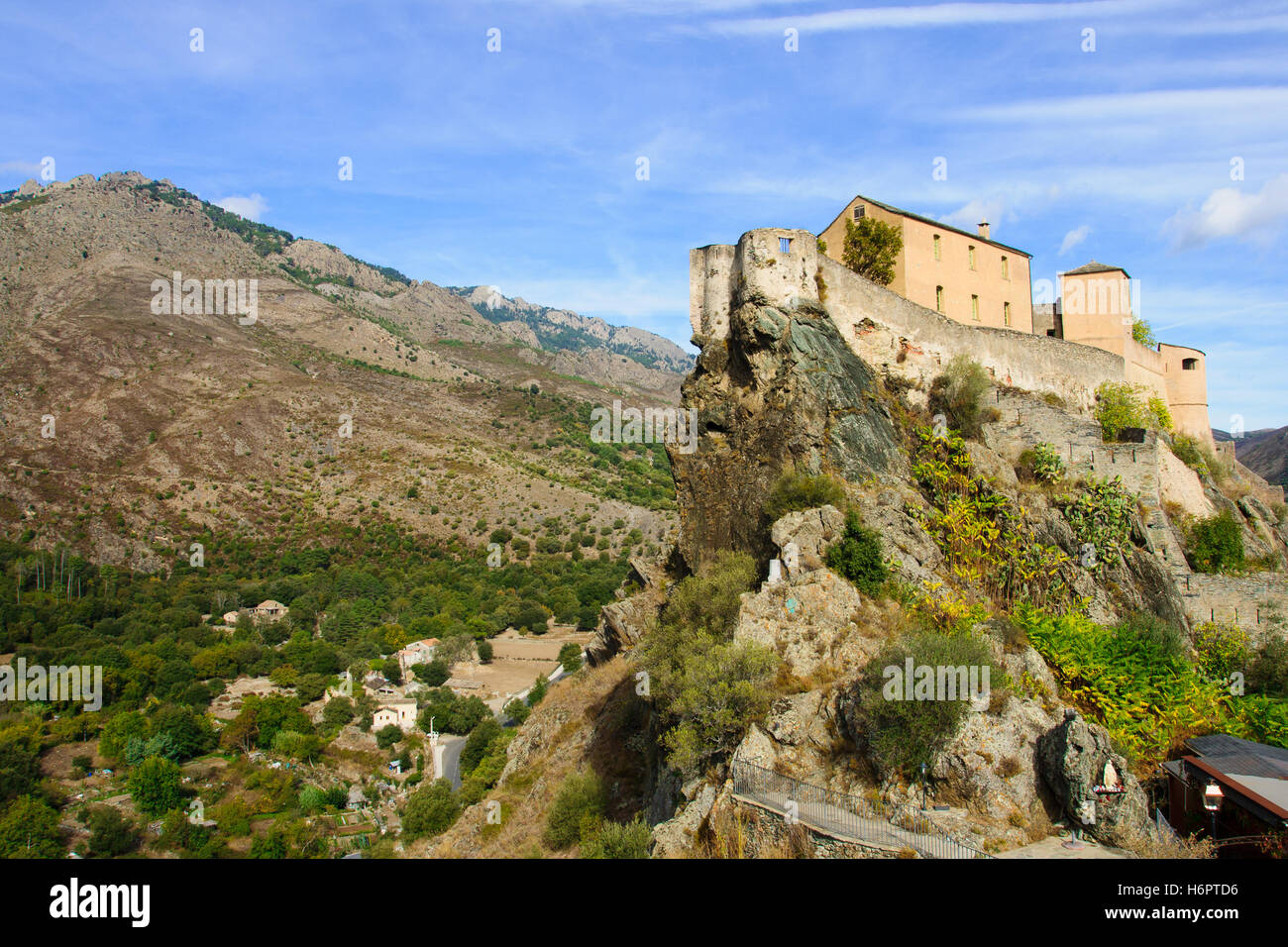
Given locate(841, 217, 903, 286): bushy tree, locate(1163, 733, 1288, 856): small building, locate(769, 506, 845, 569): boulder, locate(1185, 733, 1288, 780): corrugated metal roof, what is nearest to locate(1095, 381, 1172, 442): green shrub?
locate(841, 217, 903, 286): bushy tree

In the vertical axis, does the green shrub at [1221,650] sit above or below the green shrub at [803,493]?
below

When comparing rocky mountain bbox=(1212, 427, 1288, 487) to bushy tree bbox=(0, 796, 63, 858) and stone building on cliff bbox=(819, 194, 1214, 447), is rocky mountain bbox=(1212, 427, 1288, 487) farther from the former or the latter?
bushy tree bbox=(0, 796, 63, 858)

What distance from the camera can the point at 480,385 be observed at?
467 ft

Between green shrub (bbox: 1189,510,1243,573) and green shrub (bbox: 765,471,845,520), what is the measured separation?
9.21m

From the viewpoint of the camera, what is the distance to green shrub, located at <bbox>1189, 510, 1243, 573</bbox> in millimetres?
19641

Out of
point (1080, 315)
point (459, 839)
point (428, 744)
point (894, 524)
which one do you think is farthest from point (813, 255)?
point (428, 744)

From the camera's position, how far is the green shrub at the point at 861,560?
16234mm

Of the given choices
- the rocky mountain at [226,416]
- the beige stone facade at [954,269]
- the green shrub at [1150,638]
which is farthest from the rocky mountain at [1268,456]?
the green shrub at [1150,638]

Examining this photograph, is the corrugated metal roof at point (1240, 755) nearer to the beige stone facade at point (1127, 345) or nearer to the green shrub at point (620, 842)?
the green shrub at point (620, 842)

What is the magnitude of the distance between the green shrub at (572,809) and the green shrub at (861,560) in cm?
793

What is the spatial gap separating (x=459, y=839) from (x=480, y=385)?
12428 cm

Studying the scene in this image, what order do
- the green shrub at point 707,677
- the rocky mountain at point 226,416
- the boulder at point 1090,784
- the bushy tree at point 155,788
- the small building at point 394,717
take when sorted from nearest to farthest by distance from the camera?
the boulder at point 1090,784, the green shrub at point 707,677, the bushy tree at point 155,788, the small building at point 394,717, the rocky mountain at point 226,416

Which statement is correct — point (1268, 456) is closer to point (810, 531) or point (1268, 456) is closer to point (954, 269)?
point (954, 269)
